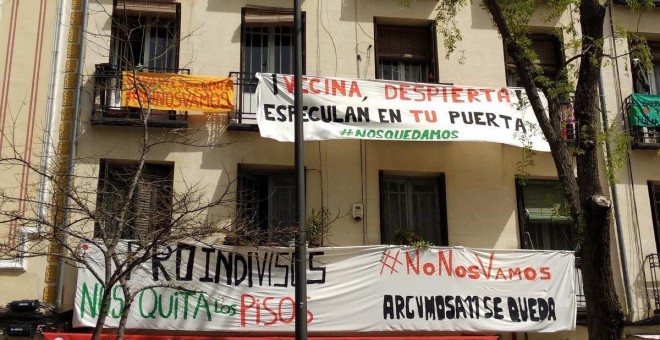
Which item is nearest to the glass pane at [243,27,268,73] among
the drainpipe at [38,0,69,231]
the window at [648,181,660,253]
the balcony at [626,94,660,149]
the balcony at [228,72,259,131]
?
the balcony at [228,72,259,131]

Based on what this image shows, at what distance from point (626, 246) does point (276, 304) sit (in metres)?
7.28

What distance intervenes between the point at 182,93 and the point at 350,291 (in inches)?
195

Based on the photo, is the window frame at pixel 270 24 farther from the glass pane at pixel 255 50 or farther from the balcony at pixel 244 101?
the balcony at pixel 244 101

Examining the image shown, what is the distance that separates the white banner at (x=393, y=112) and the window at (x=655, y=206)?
2.85 metres

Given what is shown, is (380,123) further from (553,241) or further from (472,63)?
(553,241)

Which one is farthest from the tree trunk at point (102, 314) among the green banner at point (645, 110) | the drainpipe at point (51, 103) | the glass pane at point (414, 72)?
the green banner at point (645, 110)

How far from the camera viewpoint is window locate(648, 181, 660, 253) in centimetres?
1417

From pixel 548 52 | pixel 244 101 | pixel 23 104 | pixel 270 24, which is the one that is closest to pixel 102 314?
pixel 23 104

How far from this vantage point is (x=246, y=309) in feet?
39.5

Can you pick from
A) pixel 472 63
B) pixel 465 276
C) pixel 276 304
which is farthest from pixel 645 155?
pixel 276 304

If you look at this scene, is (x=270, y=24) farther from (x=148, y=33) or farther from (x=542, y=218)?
(x=542, y=218)

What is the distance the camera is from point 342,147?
13758mm

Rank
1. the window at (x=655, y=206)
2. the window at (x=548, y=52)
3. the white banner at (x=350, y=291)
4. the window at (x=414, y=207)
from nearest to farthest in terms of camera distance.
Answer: the white banner at (x=350, y=291), the window at (x=414, y=207), the window at (x=655, y=206), the window at (x=548, y=52)

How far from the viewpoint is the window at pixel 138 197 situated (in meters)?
11.1
